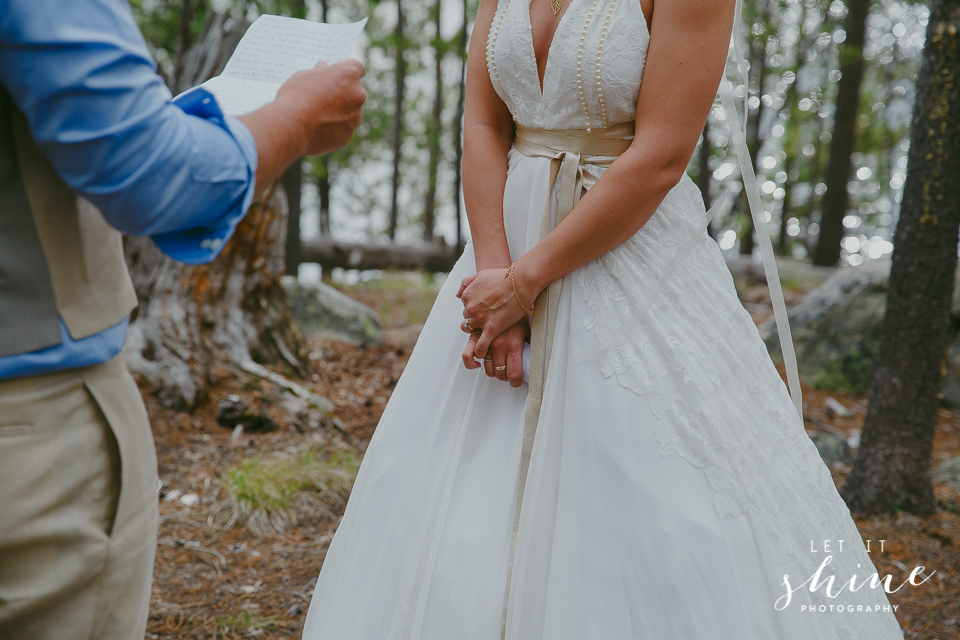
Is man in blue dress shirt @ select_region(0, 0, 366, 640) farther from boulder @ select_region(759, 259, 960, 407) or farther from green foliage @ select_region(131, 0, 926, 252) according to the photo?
boulder @ select_region(759, 259, 960, 407)

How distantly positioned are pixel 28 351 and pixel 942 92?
3.66 metres

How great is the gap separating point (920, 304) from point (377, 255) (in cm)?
1007

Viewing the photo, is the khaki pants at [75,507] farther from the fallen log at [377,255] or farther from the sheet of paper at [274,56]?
the fallen log at [377,255]

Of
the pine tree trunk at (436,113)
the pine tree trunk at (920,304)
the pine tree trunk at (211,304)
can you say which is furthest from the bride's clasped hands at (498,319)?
the pine tree trunk at (436,113)

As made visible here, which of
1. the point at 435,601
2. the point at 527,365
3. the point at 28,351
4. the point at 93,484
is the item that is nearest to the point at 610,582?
the point at 435,601

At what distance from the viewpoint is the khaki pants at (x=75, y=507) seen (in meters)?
0.94

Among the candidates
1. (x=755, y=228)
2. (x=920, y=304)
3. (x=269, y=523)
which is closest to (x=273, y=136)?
(x=755, y=228)

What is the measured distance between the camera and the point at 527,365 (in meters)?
1.75

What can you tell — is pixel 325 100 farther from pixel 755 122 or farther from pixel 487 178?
pixel 755 122

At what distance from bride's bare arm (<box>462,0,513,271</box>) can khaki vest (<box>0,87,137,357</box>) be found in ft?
3.28

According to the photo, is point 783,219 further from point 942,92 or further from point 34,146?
point 34,146

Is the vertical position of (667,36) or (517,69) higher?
(667,36)

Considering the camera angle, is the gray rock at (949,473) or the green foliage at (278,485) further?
the gray rock at (949,473)

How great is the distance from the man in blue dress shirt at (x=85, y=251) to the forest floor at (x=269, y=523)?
5.38ft
